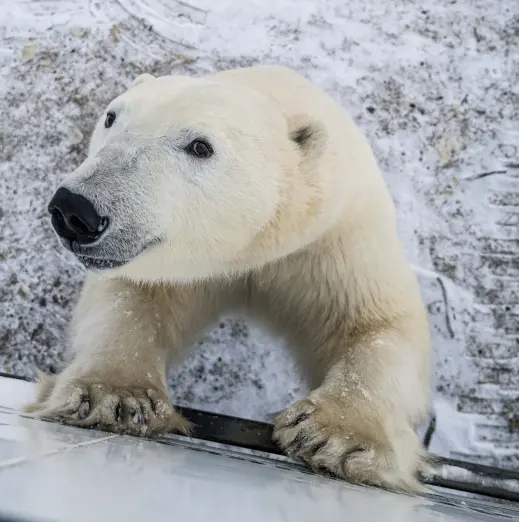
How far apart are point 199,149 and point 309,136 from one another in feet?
1.12

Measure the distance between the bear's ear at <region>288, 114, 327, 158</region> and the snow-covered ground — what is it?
1.19 metres

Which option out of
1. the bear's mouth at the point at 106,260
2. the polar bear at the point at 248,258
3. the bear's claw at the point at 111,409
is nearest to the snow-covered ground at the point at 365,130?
the polar bear at the point at 248,258

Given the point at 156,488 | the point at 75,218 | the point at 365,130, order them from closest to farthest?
the point at 156,488
the point at 75,218
the point at 365,130

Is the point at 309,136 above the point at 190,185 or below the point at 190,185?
above

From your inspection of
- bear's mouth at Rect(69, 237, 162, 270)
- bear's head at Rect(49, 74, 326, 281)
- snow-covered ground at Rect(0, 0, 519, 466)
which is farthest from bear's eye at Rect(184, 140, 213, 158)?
snow-covered ground at Rect(0, 0, 519, 466)

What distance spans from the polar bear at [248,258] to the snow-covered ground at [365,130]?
2.36 feet

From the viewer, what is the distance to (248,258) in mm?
1834

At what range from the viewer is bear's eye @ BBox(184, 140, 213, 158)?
5.35 ft

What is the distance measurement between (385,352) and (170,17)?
2.43m

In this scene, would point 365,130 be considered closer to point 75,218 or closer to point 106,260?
point 106,260

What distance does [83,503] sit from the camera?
0.77 m

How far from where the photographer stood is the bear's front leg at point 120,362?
5.67 ft

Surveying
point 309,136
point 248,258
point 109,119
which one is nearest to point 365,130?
point 309,136

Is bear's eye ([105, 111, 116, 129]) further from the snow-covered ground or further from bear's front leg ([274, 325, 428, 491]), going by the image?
the snow-covered ground
